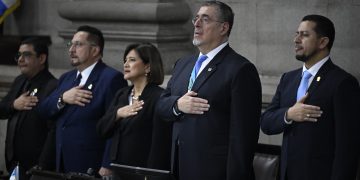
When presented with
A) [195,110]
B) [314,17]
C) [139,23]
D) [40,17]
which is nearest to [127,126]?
[195,110]

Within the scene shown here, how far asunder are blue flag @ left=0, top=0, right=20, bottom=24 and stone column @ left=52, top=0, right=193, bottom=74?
3.18ft

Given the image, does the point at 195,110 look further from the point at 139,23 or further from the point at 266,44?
the point at 139,23

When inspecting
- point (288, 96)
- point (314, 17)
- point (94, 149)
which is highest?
point (314, 17)

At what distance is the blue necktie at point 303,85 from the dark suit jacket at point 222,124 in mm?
439

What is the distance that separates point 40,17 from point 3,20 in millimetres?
431

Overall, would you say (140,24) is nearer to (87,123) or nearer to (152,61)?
(87,123)

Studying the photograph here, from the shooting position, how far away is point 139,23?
10703mm

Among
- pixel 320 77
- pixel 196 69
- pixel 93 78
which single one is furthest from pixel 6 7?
pixel 320 77

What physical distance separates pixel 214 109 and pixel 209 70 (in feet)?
1.01

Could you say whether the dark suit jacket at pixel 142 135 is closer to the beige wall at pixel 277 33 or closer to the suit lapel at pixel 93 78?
the suit lapel at pixel 93 78

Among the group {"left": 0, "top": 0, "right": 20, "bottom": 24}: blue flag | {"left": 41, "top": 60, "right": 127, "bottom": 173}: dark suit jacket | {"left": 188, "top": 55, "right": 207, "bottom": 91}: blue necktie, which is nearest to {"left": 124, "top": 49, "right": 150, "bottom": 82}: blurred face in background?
{"left": 41, "top": 60, "right": 127, "bottom": 173}: dark suit jacket

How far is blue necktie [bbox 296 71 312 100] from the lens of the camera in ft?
25.0

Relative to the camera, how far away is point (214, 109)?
24.1ft

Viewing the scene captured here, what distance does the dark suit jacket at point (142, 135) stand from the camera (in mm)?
8133
